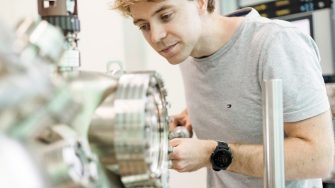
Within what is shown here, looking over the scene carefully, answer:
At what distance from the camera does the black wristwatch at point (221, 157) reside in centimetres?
89

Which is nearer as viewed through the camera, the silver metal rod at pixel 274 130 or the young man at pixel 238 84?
the silver metal rod at pixel 274 130

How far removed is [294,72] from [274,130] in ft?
1.21

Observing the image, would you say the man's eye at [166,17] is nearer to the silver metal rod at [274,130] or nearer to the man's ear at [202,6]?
the man's ear at [202,6]

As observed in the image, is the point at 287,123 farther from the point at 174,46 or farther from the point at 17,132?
the point at 17,132

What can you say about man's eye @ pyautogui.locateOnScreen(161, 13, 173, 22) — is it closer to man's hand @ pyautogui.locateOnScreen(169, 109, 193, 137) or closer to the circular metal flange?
man's hand @ pyautogui.locateOnScreen(169, 109, 193, 137)

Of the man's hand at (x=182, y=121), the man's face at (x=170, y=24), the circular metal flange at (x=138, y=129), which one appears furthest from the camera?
the man's hand at (x=182, y=121)

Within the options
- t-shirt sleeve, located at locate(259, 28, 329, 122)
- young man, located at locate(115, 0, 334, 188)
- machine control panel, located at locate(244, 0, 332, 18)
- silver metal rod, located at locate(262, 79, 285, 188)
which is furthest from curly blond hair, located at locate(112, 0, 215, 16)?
machine control panel, located at locate(244, 0, 332, 18)

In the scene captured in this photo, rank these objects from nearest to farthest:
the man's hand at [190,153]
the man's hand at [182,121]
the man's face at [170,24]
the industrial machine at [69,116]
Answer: the industrial machine at [69,116] < the man's hand at [190,153] < the man's face at [170,24] < the man's hand at [182,121]

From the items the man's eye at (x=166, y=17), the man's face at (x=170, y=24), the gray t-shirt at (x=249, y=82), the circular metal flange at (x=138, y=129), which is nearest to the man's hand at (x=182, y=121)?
the gray t-shirt at (x=249, y=82)

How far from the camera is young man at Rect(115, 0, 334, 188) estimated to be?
0.89 m

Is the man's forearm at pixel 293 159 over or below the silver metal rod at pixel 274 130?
below

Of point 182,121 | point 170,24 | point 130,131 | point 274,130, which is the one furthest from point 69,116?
point 182,121

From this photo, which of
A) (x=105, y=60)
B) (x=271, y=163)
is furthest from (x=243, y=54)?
(x=105, y=60)

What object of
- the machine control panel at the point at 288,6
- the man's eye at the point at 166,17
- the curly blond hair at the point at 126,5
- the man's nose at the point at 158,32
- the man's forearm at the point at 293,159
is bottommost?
the man's forearm at the point at 293,159
